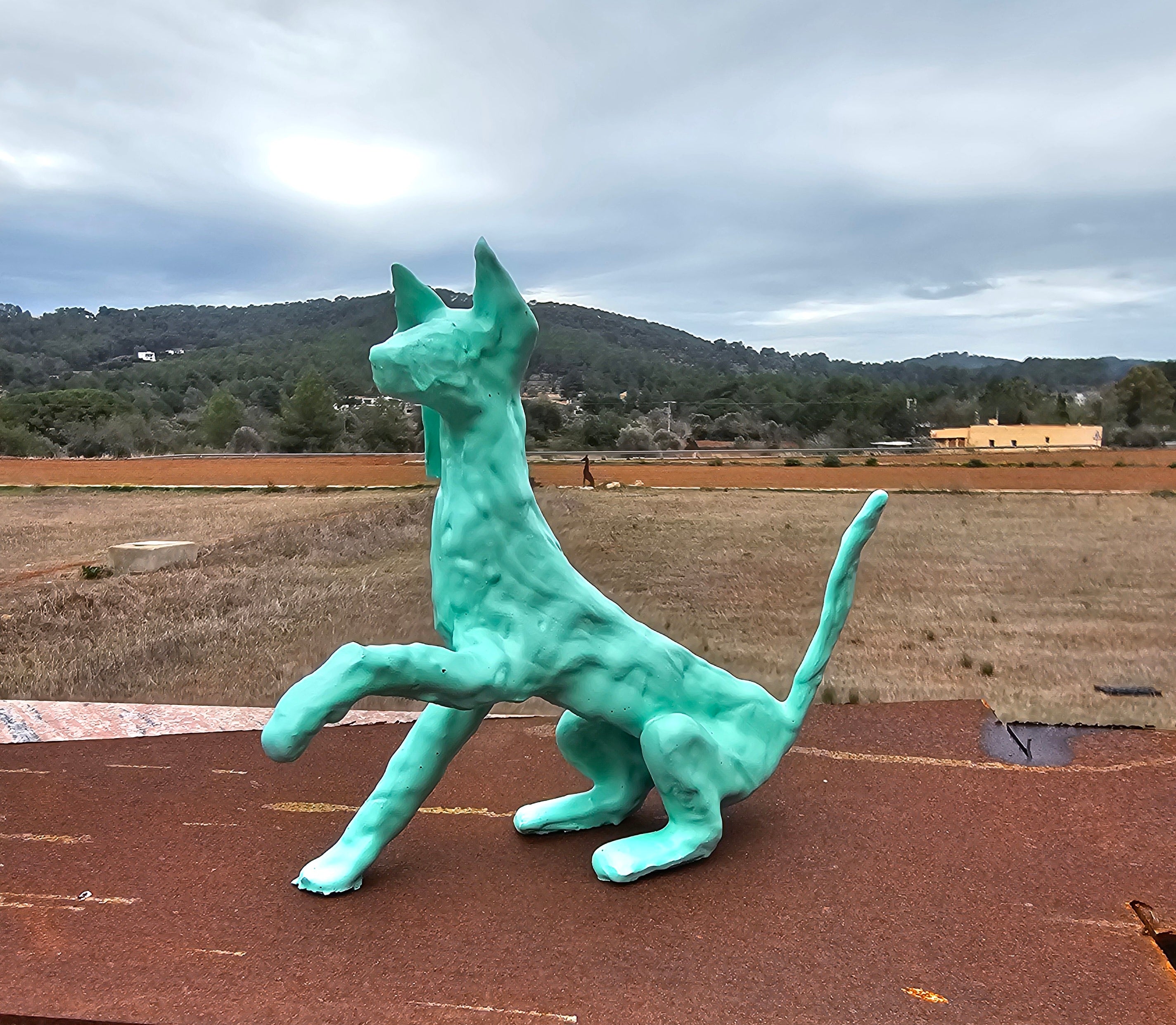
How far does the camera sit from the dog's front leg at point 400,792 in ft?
9.80

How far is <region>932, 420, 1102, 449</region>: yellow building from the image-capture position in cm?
2362

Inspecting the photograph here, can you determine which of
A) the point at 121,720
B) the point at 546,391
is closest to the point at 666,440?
the point at 546,391

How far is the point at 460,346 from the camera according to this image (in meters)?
2.81

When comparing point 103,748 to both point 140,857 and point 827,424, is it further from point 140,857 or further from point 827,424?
point 827,424

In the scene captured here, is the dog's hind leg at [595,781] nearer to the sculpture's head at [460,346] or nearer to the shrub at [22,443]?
the sculpture's head at [460,346]

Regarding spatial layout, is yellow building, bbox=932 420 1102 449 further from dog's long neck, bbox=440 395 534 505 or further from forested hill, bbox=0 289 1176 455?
dog's long neck, bbox=440 395 534 505

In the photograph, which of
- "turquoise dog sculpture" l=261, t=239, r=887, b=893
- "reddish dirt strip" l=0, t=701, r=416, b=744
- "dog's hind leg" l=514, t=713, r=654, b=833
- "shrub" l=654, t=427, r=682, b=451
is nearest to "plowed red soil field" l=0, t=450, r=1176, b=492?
"shrub" l=654, t=427, r=682, b=451

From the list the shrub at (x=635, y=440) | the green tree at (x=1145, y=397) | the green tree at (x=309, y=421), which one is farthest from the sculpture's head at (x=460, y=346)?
the green tree at (x=1145, y=397)

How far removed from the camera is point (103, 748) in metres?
4.62

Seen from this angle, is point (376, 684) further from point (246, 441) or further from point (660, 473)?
point (246, 441)

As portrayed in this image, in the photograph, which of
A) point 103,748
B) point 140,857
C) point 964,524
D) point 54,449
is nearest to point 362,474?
point 54,449

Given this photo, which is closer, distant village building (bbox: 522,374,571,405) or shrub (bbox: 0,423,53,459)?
distant village building (bbox: 522,374,571,405)

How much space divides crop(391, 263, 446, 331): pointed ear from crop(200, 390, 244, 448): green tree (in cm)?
1932

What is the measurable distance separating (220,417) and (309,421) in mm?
2535
